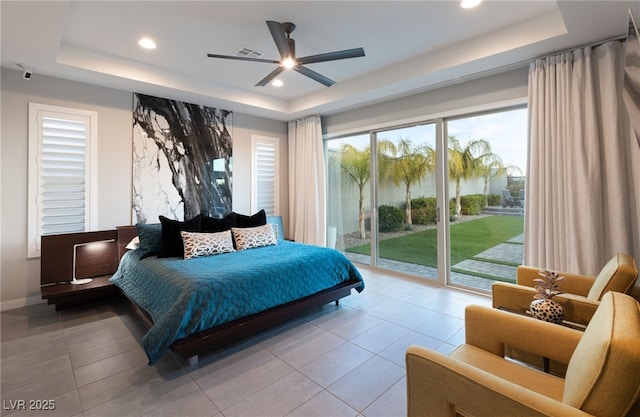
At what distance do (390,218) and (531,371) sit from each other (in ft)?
11.1

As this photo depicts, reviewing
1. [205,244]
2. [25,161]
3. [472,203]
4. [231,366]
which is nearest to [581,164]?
[472,203]

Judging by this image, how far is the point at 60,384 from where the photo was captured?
2.13m

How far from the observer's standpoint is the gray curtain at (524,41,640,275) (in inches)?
106

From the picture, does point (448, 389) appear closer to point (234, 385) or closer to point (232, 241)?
point (234, 385)

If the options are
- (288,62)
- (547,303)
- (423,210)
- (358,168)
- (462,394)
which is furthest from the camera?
(358,168)

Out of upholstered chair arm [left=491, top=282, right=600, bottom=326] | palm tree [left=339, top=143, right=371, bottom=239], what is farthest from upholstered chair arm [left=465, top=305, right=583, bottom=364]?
palm tree [left=339, top=143, right=371, bottom=239]

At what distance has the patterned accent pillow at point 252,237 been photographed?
12.7ft

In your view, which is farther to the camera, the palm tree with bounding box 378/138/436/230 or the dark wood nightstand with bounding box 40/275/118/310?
the palm tree with bounding box 378/138/436/230

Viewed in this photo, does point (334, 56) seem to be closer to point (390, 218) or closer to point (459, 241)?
point (390, 218)

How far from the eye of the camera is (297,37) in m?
3.16

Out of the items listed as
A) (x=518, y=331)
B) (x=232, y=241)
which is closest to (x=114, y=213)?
(x=232, y=241)

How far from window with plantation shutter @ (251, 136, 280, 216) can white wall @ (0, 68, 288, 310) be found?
6.41 ft

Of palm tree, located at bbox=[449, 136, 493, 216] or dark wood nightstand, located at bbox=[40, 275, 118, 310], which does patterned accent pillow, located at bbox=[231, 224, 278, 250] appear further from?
palm tree, located at bbox=[449, 136, 493, 216]

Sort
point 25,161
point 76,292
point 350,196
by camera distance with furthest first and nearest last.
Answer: point 350,196 < point 25,161 < point 76,292
